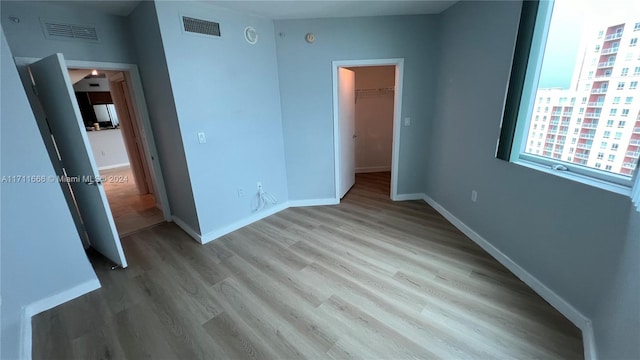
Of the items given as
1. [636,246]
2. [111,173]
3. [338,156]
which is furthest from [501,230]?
[111,173]

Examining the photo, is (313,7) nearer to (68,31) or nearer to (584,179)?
(68,31)

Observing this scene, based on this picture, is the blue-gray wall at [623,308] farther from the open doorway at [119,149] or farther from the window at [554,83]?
the open doorway at [119,149]

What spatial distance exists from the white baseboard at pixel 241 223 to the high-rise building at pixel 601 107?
2984 mm

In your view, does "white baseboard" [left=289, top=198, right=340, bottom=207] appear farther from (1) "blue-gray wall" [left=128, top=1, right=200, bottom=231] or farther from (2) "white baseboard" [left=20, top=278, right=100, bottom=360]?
(2) "white baseboard" [left=20, top=278, right=100, bottom=360]

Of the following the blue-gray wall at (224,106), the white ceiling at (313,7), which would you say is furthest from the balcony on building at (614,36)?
the blue-gray wall at (224,106)

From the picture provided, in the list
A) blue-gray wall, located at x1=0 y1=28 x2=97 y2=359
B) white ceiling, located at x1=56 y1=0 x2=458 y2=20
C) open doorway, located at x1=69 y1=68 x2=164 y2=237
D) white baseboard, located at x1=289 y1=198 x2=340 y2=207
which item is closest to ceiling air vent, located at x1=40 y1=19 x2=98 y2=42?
white ceiling, located at x1=56 y1=0 x2=458 y2=20

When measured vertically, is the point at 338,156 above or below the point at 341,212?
above

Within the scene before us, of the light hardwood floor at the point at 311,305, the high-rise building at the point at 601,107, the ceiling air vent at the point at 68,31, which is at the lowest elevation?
the light hardwood floor at the point at 311,305

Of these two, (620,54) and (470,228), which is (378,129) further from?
(620,54)

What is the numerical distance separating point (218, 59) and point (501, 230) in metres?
3.30

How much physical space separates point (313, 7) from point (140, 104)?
2.27m

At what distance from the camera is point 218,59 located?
2.61 m

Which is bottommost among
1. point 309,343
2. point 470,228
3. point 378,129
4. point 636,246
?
point 309,343

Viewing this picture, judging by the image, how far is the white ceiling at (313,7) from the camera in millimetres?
2365
